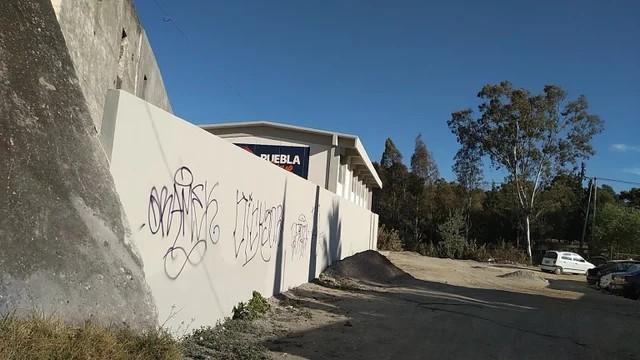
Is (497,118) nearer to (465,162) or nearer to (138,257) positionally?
(465,162)

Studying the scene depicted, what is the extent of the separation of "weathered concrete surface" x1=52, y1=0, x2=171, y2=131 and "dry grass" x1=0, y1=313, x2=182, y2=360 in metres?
2.23

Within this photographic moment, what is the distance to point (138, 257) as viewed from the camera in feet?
17.5

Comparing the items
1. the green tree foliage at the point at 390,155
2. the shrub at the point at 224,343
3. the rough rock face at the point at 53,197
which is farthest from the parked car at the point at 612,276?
the green tree foliage at the point at 390,155

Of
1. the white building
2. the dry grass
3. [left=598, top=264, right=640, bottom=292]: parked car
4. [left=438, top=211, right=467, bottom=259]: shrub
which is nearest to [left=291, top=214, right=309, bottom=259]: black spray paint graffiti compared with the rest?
the dry grass

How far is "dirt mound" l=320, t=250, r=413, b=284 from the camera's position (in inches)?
765

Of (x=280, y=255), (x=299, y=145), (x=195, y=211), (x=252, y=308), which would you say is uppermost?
(x=299, y=145)

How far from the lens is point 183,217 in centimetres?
721

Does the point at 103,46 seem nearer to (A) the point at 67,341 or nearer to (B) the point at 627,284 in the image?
(A) the point at 67,341

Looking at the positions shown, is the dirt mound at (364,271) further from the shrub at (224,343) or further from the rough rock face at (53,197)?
the rough rock face at (53,197)

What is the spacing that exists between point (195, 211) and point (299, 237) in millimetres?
7033

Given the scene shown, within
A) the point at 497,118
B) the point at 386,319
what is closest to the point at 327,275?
the point at 386,319

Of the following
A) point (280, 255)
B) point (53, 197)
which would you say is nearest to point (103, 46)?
point (53, 197)

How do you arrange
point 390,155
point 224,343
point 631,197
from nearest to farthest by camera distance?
point 224,343, point 390,155, point 631,197

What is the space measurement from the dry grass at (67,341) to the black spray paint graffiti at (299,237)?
9027 millimetres
